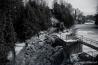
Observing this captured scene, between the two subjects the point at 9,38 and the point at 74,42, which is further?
the point at 74,42

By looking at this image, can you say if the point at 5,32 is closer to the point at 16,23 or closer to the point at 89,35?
the point at 16,23

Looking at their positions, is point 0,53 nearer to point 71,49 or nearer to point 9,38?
point 9,38

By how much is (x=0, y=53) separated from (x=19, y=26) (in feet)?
49.7

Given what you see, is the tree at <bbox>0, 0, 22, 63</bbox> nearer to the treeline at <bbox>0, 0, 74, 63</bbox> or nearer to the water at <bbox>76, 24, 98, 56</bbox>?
the treeline at <bbox>0, 0, 74, 63</bbox>

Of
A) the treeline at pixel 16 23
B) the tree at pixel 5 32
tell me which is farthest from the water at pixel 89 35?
the tree at pixel 5 32

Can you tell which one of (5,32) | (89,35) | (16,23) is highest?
(16,23)

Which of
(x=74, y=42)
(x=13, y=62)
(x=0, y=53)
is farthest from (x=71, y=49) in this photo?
(x=0, y=53)

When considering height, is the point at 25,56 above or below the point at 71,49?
below

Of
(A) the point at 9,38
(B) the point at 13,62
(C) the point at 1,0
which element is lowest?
(B) the point at 13,62

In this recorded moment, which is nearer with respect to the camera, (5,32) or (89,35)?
(5,32)

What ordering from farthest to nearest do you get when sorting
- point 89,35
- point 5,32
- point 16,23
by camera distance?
point 89,35
point 16,23
point 5,32

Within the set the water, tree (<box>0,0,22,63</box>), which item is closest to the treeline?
tree (<box>0,0,22,63</box>)

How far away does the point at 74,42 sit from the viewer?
18.6 metres

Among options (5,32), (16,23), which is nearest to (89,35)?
(16,23)
